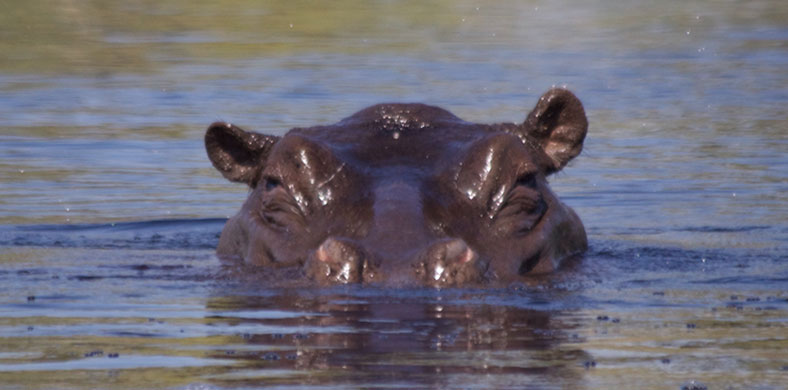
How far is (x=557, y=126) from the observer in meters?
10.5

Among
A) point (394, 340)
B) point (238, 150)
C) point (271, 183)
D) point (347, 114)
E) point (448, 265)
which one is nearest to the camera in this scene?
point (394, 340)

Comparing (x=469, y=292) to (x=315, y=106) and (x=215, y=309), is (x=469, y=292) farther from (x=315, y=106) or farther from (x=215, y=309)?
(x=315, y=106)

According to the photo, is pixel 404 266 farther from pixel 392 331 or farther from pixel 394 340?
pixel 394 340

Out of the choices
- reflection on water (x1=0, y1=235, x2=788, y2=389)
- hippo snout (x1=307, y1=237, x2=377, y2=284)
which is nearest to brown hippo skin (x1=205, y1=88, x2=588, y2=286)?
hippo snout (x1=307, y1=237, x2=377, y2=284)

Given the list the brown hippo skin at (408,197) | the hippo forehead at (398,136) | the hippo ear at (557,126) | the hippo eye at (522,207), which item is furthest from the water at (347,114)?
the hippo forehead at (398,136)

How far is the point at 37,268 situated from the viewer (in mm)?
10125

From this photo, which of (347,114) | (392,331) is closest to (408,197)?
(392,331)

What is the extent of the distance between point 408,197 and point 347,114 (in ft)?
33.0

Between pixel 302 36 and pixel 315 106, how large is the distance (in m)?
10.6

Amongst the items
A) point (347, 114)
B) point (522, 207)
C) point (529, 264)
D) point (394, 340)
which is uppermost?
point (394, 340)

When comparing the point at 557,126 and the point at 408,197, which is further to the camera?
the point at 557,126

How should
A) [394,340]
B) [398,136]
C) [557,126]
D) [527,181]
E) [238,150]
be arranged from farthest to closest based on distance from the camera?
1. [238,150]
2. [557,126]
3. [398,136]
4. [527,181]
5. [394,340]

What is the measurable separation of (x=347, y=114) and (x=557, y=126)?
8467 millimetres

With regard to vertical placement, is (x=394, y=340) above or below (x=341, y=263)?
above
